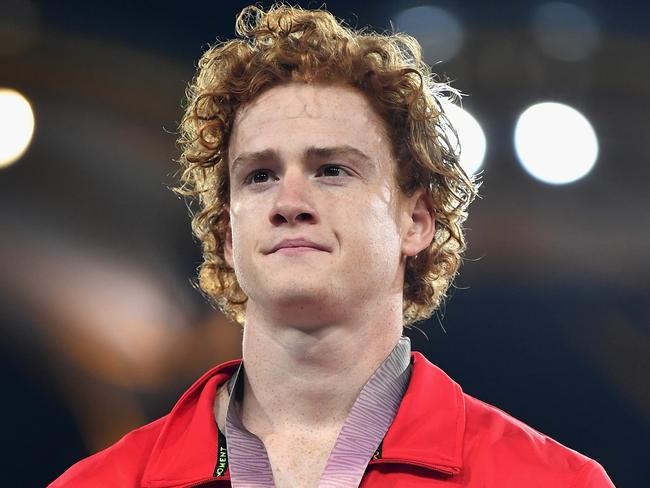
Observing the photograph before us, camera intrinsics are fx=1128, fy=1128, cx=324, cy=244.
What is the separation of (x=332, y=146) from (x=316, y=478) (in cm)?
78

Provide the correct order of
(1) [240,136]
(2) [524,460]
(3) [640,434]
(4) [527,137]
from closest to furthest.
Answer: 1. (2) [524,460]
2. (1) [240,136]
3. (3) [640,434]
4. (4) [527,137]

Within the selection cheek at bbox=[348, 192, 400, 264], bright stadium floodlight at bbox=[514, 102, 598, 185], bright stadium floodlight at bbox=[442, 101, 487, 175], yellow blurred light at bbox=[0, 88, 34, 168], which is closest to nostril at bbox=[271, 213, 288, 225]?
cheek at bbox=[348, 192, 400, 264]

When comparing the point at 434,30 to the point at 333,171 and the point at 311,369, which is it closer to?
the point at 333,171

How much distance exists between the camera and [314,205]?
2.62 m

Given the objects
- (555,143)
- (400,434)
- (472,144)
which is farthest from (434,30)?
(400,434)

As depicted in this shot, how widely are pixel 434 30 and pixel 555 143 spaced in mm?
583

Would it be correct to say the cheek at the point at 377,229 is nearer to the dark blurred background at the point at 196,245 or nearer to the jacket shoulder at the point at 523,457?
the jacket shoulder at the point at 523,457

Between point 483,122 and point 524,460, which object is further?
point 483,122

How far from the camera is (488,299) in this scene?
3.88m

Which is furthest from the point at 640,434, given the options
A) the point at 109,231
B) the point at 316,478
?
the point at 109,231

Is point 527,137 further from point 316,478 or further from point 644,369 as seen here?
point 316,478

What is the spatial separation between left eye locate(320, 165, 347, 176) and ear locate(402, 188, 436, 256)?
26cm

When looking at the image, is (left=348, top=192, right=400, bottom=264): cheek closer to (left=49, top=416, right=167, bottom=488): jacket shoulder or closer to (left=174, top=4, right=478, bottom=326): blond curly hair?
(left=174, top=4, right=478, bottom=326): blond curly hair

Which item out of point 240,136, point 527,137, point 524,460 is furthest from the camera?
point 527,137
